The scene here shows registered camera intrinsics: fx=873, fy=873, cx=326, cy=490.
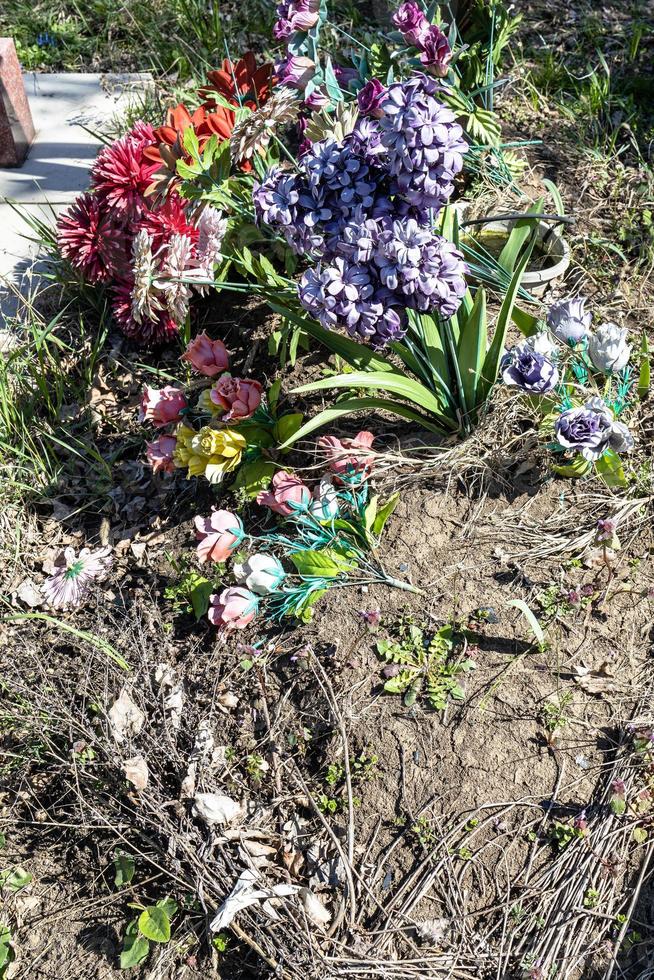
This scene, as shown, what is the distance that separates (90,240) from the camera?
2846 millimetres

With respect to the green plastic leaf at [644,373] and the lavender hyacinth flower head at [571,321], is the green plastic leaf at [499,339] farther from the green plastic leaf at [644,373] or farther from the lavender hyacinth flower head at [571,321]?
the green plastic leaf at [644,373]

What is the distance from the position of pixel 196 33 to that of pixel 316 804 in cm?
335

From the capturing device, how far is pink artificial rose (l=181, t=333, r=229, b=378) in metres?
2.54

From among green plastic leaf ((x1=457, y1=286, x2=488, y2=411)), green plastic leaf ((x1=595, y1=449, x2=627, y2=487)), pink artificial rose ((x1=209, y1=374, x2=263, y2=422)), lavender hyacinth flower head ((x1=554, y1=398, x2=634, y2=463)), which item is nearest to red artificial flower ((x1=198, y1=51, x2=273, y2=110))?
pink artificial rose ((x1=209, y1=374, x2=263, y2=422))

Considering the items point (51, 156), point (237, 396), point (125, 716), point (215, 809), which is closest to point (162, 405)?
point (237, 396)

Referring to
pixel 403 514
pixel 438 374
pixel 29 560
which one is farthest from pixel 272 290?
pixel 29 560

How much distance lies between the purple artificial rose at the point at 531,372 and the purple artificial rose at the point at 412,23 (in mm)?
816

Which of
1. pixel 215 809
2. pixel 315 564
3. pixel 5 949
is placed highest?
pixel 315 564

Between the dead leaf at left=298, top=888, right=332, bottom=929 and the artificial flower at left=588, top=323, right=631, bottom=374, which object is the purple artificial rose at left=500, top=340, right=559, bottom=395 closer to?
the artificial flower at left=588, top=323, right=631, bottom=374

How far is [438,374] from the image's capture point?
7.57 ft

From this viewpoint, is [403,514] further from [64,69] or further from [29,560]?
[64,69]

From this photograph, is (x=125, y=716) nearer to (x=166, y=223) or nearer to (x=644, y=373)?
(x=166, y=223)

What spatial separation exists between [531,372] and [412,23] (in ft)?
3.01

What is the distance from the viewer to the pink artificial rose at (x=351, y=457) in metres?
2.37
